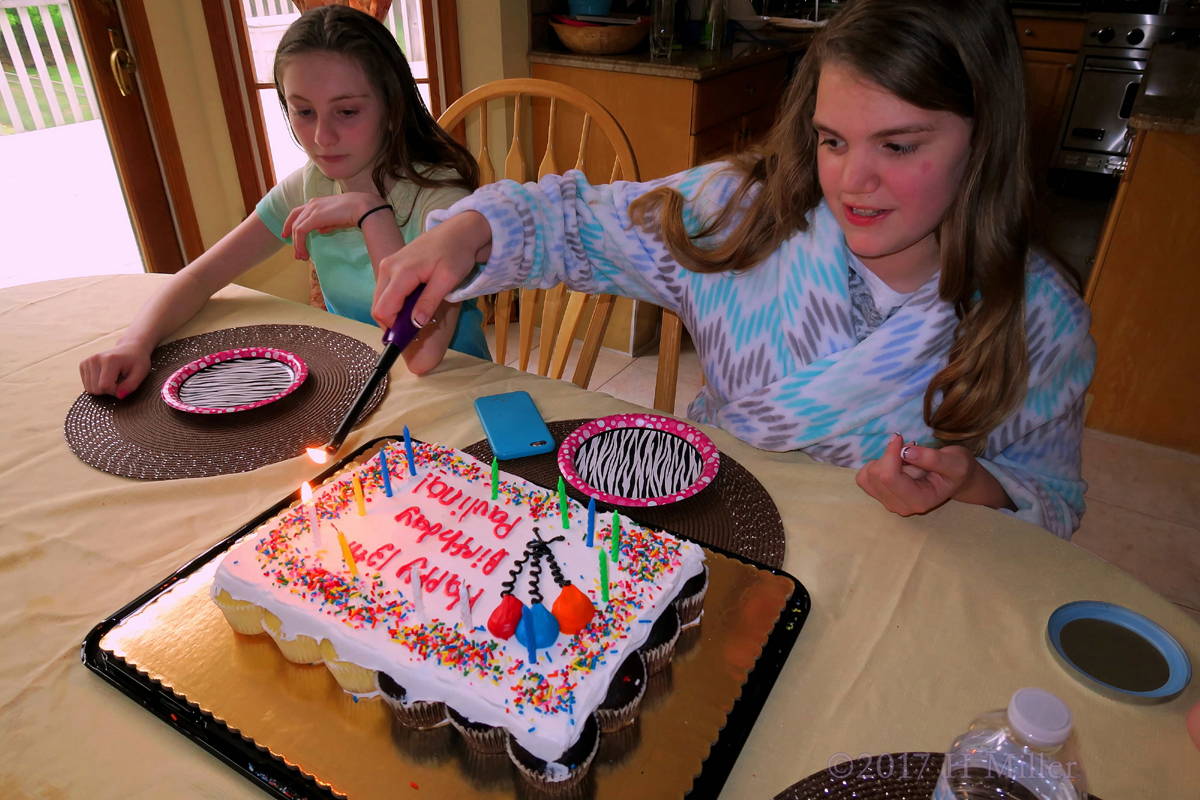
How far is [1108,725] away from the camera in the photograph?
0.60 m

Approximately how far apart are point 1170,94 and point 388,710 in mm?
2553

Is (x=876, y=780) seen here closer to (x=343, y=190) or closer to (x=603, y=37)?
(x=343, y=190)

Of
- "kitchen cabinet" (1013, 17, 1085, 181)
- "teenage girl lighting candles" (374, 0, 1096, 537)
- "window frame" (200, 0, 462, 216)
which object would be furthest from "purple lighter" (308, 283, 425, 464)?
"kitchen cabinet" (1013, 17, 1085, 181)

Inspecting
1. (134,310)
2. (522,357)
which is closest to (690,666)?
(522,357)

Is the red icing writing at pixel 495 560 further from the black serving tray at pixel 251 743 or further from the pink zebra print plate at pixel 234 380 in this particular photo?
the pink zebra print plate at pixel 234 380

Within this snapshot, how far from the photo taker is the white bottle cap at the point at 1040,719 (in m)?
0.45

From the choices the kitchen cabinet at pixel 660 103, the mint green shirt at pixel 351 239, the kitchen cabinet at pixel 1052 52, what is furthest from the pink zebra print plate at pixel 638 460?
the kitchen cabinet at pixel 1052 52

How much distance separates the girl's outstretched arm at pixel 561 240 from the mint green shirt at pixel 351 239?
1.09ft

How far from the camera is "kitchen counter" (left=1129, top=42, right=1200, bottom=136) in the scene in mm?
1868

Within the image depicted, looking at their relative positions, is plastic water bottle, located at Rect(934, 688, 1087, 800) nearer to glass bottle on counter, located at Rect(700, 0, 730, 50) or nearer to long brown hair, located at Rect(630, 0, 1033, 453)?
long brown hair, located at Rect(630, 0, 1033, 453)

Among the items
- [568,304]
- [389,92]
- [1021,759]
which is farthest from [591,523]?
[389,92]

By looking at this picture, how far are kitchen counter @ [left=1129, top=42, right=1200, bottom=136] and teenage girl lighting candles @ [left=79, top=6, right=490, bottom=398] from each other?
1702 millimetres

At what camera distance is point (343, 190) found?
142cm

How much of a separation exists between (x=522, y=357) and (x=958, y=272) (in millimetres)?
836
